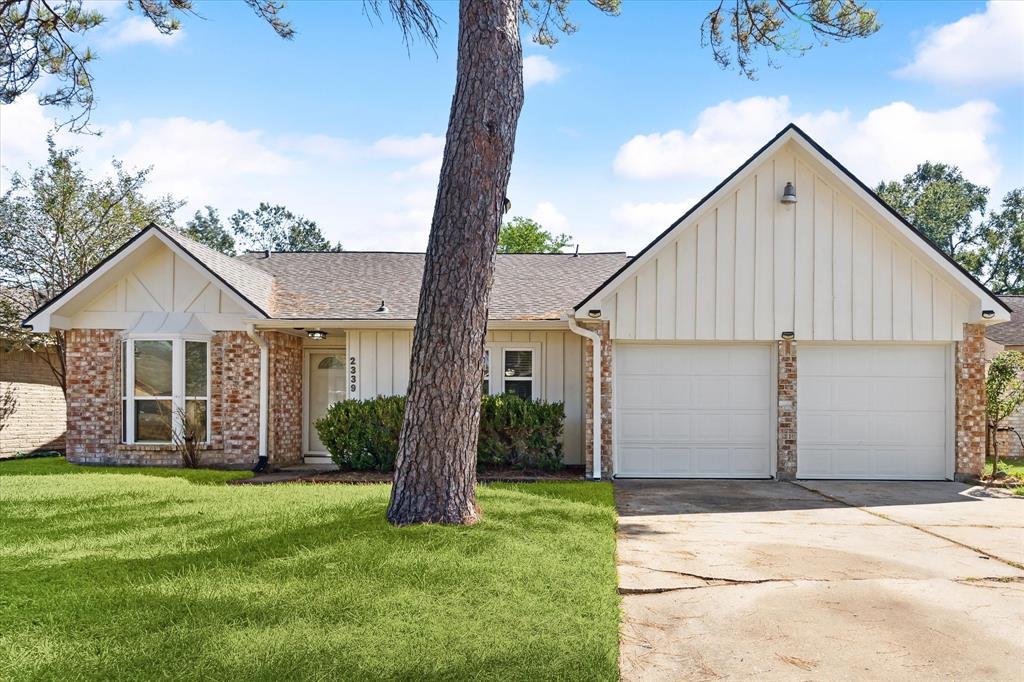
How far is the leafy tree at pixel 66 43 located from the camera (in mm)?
9359

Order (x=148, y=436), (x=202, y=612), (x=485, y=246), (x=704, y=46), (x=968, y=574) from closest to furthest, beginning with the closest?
(x=202, y=612) → (x=968, y=574) → (x=485, y=246) → (x=704, y=46) → (x=148, y=436)

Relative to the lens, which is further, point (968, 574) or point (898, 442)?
point (898, 442)

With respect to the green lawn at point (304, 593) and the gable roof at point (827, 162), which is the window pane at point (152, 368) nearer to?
the green lawn at point (304, 593)

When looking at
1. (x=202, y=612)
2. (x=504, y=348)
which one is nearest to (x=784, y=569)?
(x=202, y=612)

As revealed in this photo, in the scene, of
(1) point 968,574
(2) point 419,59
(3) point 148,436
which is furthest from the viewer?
(3) point 148,436

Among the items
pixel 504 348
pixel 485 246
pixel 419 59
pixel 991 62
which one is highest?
pixel 991 62

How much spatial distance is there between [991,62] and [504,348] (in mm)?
11763

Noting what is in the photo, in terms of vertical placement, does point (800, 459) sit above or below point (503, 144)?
below

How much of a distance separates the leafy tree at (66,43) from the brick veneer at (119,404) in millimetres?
4658

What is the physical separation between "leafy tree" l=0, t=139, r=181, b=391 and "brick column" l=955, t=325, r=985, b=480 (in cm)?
1787

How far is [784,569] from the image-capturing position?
5887 mm

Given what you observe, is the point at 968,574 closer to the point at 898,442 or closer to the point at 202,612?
the point at 202,612

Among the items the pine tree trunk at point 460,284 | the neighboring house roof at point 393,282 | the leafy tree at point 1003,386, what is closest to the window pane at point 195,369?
the neighboring house roof at point 393,282

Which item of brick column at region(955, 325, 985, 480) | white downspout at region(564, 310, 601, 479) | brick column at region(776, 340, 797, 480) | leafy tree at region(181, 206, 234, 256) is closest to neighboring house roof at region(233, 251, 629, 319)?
white downspout at region(564, 310, 601, 479)
